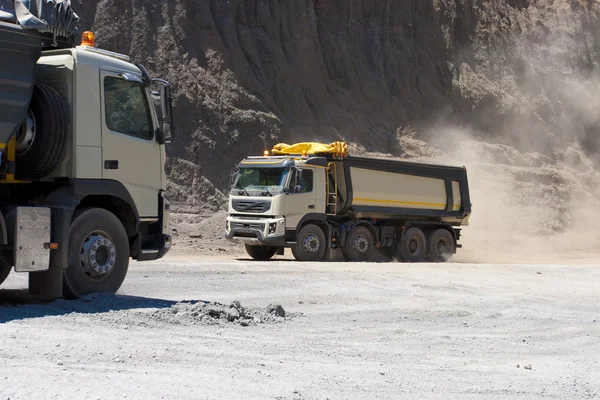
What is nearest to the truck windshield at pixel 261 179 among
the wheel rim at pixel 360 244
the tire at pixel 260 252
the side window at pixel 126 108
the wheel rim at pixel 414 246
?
the tire at pixel 260 252

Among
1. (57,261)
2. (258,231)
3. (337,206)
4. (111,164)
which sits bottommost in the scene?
(57,261)

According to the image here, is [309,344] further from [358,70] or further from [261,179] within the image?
[358,70]

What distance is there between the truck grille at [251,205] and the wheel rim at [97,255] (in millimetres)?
11730

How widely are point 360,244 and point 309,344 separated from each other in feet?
52.4

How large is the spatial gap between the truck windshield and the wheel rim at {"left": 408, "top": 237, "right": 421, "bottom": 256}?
5653mm

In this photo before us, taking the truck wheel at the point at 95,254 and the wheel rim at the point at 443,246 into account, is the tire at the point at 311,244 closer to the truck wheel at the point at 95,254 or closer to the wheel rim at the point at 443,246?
the wheel rim at the point at 443,246

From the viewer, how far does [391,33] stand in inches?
1732

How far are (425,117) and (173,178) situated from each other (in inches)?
594

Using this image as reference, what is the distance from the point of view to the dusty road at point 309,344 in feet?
23.2

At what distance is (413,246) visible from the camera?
89.6ft

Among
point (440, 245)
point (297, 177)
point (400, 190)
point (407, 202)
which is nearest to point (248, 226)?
point (297, 177)

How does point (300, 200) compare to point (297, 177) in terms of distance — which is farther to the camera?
point (300, 200)

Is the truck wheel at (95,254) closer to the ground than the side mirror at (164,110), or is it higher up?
closer to the ground

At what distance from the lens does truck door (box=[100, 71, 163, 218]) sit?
11.7 m
